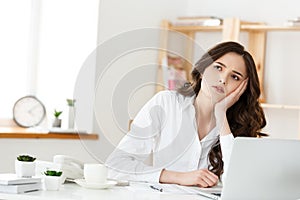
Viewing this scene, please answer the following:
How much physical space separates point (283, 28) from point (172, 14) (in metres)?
0.97

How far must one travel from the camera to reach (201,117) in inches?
114

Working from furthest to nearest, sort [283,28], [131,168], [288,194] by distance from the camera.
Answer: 1. [283,28]
2. [131,168]
3. [288,194]

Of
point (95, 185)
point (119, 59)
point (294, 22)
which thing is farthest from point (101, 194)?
point (294, 22)

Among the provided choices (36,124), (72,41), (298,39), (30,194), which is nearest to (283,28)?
(298,39)

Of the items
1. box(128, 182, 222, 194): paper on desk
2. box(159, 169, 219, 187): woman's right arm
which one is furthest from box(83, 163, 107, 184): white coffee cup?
box(159, 169, 219, 187): woman's right arm

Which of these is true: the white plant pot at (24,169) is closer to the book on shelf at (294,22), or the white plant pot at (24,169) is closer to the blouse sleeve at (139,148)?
the blouse sleeve at (139,148)

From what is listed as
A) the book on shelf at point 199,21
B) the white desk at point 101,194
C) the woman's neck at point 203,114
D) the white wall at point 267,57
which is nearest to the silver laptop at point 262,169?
the white desk at point 101,194

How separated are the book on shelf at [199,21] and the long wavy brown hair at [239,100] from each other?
183cm

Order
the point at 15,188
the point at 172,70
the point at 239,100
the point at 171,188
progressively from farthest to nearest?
1. the point at 172,70
2. the point at 239,100
3. the point at 171,188
4. the point at 15,188

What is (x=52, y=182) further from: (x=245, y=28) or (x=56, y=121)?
(x=245, y=28)

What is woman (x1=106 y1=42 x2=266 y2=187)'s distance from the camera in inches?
107

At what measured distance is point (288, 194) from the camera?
2.21 meters

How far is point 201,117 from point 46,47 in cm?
202

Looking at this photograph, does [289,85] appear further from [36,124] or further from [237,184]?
[237,184]
